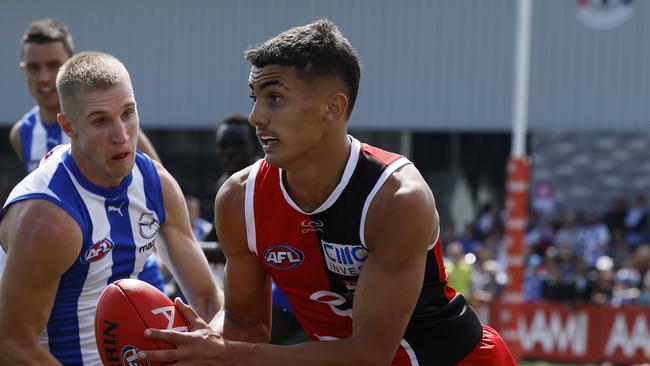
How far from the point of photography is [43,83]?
6.06m

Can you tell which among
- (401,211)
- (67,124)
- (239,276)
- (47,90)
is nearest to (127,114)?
(67,124)

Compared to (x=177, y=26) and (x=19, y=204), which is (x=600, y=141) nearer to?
(x=177, y=26)

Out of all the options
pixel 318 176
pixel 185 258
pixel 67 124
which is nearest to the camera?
pixel 318 176

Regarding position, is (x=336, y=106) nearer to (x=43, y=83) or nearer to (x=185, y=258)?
(x=185, y=258)

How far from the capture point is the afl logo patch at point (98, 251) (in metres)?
4.20

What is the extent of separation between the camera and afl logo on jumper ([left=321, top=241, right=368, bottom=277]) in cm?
378

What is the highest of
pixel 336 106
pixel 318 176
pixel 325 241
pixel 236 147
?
pixel 336 106

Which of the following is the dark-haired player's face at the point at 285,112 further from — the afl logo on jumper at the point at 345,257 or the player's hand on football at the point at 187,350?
the player's hand on football at the point at 187,350

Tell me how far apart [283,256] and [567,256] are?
39.8 ft

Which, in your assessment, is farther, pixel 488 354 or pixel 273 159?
pixel 488 354

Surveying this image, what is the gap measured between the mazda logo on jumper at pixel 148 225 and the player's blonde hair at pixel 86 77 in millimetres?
517

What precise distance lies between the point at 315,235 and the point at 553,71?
17.3 metres

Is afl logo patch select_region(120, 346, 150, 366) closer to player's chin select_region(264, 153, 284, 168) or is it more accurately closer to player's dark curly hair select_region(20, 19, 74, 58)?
player's chin select_region(264, 153, 284, 168)

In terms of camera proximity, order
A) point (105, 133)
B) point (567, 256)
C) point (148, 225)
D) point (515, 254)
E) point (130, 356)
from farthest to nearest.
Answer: point (567, 256), point (515, 254), point (148, 225), point (105, 133), point (130, 356)
